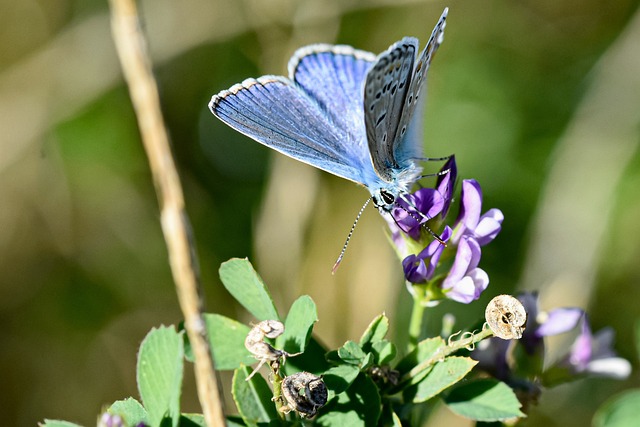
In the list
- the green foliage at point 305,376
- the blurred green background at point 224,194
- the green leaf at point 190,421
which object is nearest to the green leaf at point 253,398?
the green foliage at point 305,376

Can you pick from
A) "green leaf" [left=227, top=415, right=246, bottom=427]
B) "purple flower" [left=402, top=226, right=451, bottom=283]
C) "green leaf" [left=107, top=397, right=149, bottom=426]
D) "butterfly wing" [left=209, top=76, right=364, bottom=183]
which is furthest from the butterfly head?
"green leaf" [left=107, top=397, right=149, bottom=426]

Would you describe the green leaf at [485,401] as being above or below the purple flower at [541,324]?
below

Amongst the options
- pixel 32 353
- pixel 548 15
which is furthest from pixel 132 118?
pixel 548 15

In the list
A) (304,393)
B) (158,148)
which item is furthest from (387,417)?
(158,148)

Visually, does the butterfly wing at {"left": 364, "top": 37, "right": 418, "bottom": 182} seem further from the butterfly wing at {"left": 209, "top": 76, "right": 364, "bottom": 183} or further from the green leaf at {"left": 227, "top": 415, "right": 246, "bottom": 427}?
the green leaf at {"left": 227, "top": 415, "right": 246, "bottom": 427}

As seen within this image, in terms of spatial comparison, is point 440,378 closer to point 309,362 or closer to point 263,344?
point 309,362

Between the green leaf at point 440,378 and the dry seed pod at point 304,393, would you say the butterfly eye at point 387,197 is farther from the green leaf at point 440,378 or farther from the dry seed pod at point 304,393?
the dry seed pod at point 304,393
